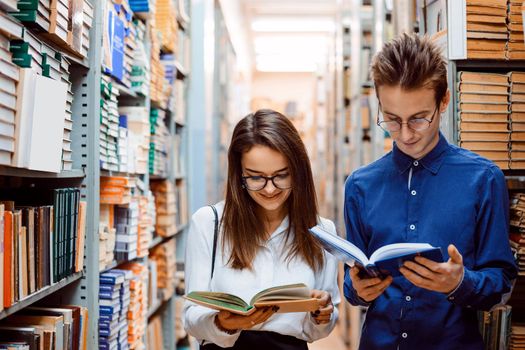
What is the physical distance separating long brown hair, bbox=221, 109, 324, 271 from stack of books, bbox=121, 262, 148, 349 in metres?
1.19

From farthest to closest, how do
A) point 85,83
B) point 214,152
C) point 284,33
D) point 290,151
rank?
point 284,33
point 214,152
point 85,83
point 290,151

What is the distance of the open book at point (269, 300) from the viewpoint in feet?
4.85

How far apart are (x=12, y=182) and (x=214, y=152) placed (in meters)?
3.88

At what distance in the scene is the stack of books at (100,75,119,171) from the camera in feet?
7.97

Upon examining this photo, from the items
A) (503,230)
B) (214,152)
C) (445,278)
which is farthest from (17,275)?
(214,152)

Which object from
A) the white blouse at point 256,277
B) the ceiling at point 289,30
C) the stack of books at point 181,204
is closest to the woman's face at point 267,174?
the white blouse at point 256,277

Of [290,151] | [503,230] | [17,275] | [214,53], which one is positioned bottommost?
[17,275]

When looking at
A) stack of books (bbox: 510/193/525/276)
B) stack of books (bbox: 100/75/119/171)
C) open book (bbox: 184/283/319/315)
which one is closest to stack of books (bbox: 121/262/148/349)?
stack of books (bbox: 100/75/119/171)

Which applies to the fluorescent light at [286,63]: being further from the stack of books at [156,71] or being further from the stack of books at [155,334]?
the stack of books at [155,334]

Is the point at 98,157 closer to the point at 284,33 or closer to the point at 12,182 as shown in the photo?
the point at 12,182

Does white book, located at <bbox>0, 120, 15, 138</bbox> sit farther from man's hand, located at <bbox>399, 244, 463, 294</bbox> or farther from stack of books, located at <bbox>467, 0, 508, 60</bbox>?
stack of books, located at <bbox>467, 0, 508, 60</bbox>

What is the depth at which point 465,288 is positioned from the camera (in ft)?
4.70

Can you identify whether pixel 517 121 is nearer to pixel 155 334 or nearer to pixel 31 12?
pixel 31 12

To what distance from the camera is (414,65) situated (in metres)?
1.58
